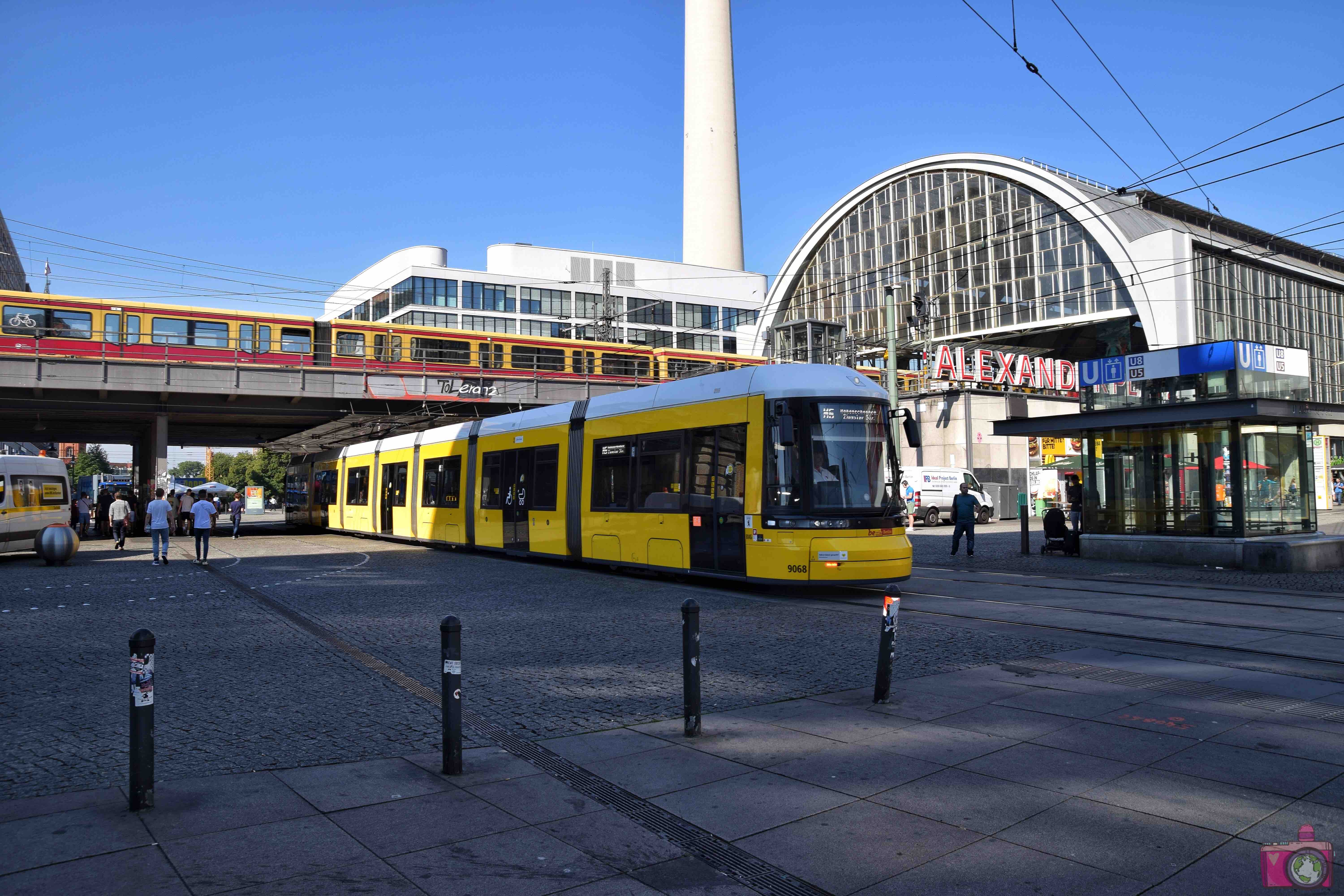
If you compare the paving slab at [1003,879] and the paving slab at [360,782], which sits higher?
the paving slab at [360,782]

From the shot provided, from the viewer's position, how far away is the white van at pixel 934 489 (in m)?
35.1

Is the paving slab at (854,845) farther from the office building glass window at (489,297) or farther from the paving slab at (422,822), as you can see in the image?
the office building glass window at (489,297)

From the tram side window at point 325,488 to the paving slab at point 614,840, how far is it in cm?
3109

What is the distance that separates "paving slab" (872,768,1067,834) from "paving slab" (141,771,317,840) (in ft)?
9.94

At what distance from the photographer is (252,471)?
10544 cm

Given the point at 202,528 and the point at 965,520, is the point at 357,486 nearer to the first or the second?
the point at 202,528

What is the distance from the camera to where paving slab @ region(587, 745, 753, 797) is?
209 inches

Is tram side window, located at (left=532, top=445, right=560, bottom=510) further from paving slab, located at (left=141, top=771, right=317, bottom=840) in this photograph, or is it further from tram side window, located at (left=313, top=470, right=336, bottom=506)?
tram side window, located at (left=313, top=470, right=336, bottom=506)

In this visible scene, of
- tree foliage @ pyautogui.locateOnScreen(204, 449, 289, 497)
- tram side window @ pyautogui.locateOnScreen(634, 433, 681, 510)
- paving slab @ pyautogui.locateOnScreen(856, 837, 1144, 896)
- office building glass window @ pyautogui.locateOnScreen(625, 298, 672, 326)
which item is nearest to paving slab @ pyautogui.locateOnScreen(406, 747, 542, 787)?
paving slab @ pyautogui.locateOnScreen(856, 837, 1144, 896)

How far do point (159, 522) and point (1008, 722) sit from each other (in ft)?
62.1

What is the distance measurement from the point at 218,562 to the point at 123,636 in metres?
11.3

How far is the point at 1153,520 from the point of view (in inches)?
754

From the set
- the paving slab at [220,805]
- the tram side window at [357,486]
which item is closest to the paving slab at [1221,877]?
the paving slab at [220,805]

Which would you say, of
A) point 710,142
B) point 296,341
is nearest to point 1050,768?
point 296,341
